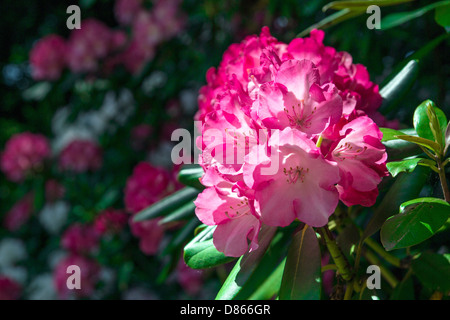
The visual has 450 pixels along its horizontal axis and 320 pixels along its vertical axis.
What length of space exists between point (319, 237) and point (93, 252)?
1.45 m

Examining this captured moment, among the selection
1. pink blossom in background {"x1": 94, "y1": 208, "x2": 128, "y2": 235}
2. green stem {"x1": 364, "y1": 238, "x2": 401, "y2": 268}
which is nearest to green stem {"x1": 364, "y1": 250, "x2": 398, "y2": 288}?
green stem {"x1": 364, "y1": 238, "x2": 401, "y2": 268}

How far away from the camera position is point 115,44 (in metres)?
1.91

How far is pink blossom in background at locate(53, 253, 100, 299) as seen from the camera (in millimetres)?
1734

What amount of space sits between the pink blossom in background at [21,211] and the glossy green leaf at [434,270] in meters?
2.01

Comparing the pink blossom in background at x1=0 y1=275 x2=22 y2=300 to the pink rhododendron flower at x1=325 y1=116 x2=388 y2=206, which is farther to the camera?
the pink blossom in background at x1=0 y1=275 x2=22 y2=300

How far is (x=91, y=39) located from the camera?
186 centimetres

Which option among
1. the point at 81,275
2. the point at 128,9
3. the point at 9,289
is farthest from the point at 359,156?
the point at 9,289

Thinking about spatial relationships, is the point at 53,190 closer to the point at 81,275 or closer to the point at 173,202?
the point at 81,275

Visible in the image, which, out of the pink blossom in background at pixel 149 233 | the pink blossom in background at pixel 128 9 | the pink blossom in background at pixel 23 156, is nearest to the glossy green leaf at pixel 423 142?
the pink blossom in background at pixel 149 233

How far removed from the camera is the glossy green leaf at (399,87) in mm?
665

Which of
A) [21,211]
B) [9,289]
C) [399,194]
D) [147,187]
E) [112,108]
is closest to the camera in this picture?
[399,194]

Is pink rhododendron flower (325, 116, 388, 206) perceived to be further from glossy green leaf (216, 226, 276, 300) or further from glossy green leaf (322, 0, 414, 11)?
glossy green leaf (322, 0, 414, 11)

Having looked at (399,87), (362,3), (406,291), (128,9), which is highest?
(128,9)

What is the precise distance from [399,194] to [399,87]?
19 centimetres
